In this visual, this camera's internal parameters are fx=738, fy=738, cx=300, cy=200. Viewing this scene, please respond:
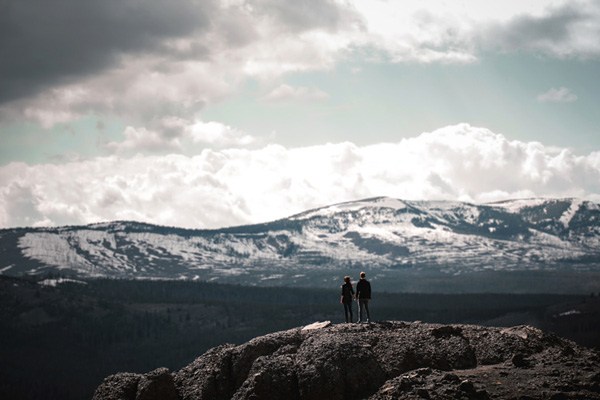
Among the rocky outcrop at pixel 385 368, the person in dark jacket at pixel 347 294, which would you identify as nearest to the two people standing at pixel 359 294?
the person in dark jacket at pixel 347 294

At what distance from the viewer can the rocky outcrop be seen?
107 feet

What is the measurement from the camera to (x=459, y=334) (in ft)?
136

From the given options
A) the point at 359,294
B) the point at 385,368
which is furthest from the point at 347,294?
the point at 385,368

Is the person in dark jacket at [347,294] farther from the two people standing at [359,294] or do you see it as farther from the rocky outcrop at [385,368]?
the rocky outcrop at [385,368]

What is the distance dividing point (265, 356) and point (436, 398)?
11.0m

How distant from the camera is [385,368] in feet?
124

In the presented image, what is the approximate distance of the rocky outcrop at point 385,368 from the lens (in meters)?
32.6

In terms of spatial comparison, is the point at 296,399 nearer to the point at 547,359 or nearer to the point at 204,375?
the point at 204,375

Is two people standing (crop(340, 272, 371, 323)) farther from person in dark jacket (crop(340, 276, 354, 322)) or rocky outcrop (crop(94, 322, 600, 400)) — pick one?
rocky outcrop (crop(94, 322, 600, 400))

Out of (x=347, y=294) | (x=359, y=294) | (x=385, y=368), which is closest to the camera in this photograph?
(x=385, y=368)

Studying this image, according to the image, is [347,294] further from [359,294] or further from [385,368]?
[385,368]

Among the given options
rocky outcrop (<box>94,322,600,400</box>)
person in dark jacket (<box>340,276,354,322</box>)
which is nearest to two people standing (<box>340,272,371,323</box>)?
person in dark jacket (<box>340,276,354,322</box>)

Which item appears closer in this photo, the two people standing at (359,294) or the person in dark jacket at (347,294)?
the two people standing at (359,294)

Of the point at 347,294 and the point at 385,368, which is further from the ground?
the point at 347,294
